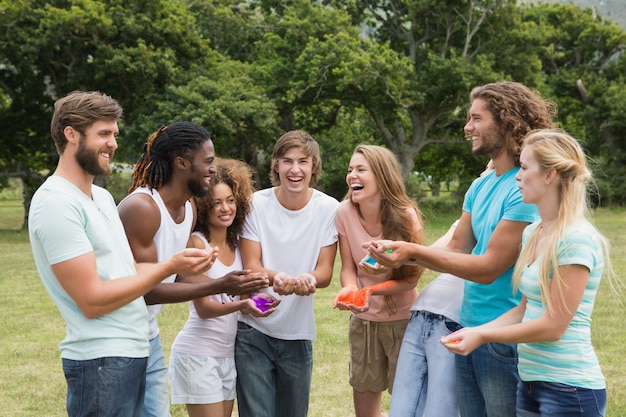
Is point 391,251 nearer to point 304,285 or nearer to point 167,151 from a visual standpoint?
point 304,285

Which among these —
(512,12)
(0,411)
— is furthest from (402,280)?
(512,12)

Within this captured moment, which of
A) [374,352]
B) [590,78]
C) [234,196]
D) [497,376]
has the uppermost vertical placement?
[590,78]

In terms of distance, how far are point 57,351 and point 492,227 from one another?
649cm

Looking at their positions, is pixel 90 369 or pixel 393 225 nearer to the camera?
pixel 90 369

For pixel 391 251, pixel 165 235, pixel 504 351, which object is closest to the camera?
pixel 504 351

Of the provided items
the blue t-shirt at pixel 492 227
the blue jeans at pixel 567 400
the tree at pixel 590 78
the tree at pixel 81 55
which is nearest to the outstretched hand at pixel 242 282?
the blue t-shirt at pixel 492 227

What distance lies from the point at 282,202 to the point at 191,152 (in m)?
0.78

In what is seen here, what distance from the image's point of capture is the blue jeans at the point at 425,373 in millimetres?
4141

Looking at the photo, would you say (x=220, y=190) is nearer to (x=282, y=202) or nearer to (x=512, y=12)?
(x=282, y=202)

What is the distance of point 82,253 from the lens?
322 centimetres

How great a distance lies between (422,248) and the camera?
3949mm

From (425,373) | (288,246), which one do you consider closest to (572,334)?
(425,373)

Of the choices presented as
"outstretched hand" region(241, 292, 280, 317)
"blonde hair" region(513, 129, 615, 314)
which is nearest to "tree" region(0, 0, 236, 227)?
"outstretched hand" region(241, 292, 280, 317)

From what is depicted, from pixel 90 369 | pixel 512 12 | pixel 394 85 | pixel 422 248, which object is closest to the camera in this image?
pixel 90 369
